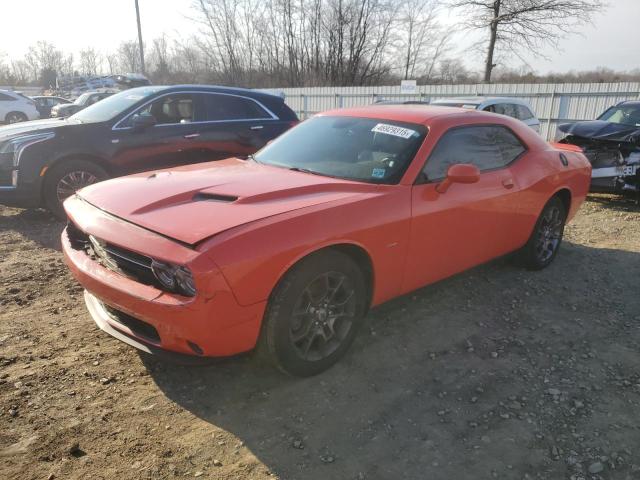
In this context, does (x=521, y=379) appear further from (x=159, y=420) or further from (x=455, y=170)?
(x=159, y=420)

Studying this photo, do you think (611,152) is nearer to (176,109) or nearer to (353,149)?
(353,149)

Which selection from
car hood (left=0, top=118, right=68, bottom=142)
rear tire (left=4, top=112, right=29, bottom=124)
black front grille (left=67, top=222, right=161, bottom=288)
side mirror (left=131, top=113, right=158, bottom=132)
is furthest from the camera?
rear tire (left=4, top=112, right=29, bottom=124)

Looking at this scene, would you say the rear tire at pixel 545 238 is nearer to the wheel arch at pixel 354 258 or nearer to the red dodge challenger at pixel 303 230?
the red dodge challenger at pixel 303 230

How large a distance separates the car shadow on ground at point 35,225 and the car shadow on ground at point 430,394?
333 centimetres

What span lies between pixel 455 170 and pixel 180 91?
4863mm

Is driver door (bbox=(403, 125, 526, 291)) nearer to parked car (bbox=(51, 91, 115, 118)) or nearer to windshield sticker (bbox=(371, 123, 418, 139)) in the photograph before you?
windshield sticker (bbox=(371, 123, 418, 139))

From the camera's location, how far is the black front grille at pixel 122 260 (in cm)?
254

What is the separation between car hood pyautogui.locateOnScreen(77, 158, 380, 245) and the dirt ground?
0.77 meters

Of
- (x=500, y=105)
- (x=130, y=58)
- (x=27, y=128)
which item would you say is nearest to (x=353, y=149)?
(x=27, y=128)

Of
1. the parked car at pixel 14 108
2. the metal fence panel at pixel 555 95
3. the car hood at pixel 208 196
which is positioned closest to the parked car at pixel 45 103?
the parked car at pixel 14 108

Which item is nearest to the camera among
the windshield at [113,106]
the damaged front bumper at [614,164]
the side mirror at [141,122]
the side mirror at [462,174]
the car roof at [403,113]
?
the side mirror at [462,174]

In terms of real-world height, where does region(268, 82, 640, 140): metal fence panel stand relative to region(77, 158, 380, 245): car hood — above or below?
above

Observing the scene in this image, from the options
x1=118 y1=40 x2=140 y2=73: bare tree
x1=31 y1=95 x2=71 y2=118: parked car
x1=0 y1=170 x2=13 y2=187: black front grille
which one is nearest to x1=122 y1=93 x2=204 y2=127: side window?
x1=0 y1=170 x2=13 y2=187: black front grille

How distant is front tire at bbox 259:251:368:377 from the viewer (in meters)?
2.66
